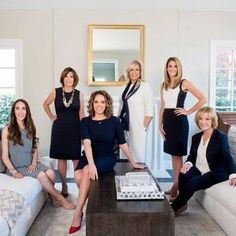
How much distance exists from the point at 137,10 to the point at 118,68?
86 centimetres

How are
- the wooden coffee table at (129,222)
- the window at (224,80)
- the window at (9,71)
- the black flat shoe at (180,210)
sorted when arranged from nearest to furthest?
the wooden coffee table at (129,222), the black flat shoe at (180,210), the window at (9,71), the window at (224,80)

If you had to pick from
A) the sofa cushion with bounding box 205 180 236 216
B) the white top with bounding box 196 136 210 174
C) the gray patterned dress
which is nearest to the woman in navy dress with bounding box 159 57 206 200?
the white top with bounding box 196 136 210 174

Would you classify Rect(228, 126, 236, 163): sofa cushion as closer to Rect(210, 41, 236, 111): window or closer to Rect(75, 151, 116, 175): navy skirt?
Rect(75, 151, 116, 175): navy skirt

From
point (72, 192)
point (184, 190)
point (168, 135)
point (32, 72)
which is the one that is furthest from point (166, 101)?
point (32, 72)

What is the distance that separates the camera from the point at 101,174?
9.46 feet

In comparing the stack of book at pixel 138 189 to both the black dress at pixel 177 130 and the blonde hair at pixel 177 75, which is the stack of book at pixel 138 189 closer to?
the black dress at pixel 177 130

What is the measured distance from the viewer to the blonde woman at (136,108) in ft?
11.4

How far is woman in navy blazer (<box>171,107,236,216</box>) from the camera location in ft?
9.79

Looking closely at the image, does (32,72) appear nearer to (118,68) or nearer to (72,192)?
(118,68)

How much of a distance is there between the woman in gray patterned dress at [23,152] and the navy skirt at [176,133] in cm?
115

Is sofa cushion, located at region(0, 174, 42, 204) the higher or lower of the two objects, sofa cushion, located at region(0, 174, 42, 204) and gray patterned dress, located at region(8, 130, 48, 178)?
the lower

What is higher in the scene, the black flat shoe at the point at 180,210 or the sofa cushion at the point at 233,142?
the sofa cushion at the point at 233,142

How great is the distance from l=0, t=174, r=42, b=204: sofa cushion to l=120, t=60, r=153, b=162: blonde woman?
106 centimetres

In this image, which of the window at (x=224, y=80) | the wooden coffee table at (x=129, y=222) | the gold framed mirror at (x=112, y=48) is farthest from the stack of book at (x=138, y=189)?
the window at (x=224, y=80)
